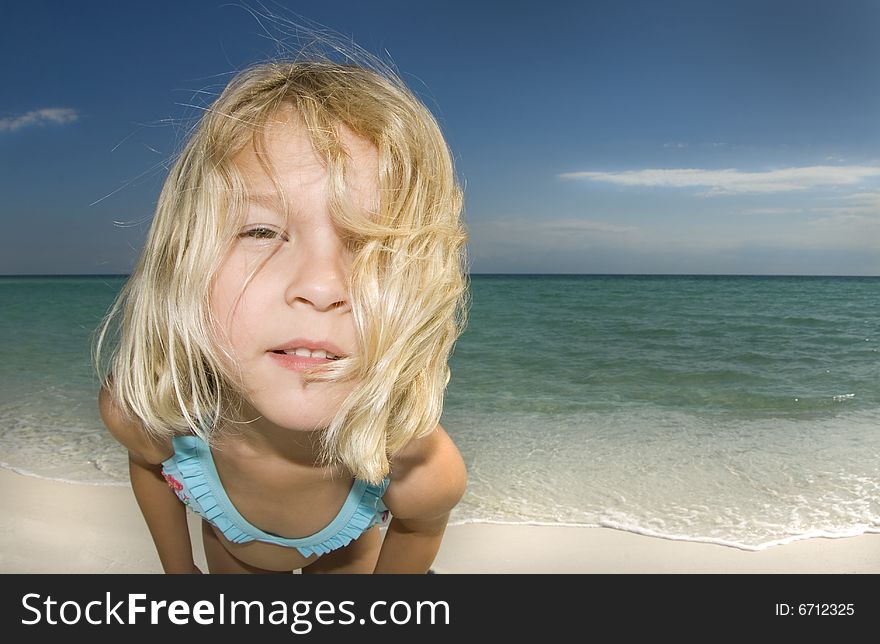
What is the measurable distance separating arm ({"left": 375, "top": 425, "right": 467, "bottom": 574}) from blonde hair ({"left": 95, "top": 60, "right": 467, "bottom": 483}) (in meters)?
0.14

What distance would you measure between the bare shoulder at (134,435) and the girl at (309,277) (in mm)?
52

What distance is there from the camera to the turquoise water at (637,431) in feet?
8.68

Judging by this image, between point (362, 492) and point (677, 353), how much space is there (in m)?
6.20

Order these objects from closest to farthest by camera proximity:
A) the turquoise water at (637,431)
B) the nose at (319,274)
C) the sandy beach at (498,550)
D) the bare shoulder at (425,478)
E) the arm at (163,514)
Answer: the nose at (319,274)
the bare shoulder at (425,478)
the arm at (163,514)
the sandy beach at (498,550)
the turquoise water at (637,431)

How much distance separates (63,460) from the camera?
3.05 m

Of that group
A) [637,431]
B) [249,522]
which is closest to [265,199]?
[249,522]

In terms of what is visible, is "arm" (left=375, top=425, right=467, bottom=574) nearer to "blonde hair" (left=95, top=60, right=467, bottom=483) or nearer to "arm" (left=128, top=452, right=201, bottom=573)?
"blonde hair" (left=95, top=60, right=467, bottom=483)

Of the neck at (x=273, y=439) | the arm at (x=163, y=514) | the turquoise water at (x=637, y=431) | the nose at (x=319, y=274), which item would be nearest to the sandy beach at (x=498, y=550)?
the turquoise water at (x=637, y=431)

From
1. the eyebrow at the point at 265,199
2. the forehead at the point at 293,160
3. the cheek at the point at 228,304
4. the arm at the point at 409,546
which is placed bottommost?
the arm at the point at 409,546

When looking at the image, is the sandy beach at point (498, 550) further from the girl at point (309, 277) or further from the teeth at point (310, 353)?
the teeth at point (310, 353)

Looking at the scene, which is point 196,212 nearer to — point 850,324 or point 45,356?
point 45,356

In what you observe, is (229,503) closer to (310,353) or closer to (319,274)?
(310,353)

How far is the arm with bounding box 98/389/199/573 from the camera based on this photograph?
154cm

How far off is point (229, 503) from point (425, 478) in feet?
1.52
